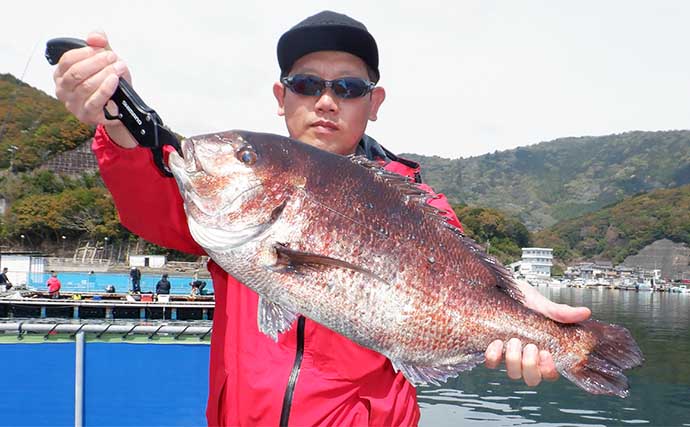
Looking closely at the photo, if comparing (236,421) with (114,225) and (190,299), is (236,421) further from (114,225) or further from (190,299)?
(114,225)

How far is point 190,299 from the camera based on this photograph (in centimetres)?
2342

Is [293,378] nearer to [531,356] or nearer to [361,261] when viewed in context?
[361,261]

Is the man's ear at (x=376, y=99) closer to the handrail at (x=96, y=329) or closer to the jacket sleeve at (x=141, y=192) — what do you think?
the jacket sleeve at (x=141, y=192)

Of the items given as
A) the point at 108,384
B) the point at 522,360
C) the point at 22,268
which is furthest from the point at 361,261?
the point at 22,268

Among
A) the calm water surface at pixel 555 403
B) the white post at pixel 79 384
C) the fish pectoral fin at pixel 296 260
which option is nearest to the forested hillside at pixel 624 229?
the calm water surface at pixel 555 403

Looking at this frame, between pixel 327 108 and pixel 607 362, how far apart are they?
173 centimetres

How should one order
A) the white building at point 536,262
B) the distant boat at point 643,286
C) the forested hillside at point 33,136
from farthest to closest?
the white building at point 536,262
the distant boat at point 643,286
the forested hillside at point 33,136

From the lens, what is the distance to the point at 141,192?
2.46 metres

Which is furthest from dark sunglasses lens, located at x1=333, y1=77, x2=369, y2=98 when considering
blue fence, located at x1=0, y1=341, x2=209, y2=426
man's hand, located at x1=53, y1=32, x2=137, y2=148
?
blue fence, located at x1=0, y1=341, x2=209, y2=426

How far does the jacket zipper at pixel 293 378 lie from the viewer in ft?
7.95

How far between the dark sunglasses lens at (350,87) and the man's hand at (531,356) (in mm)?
1360

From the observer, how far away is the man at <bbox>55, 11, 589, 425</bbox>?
2316 mm

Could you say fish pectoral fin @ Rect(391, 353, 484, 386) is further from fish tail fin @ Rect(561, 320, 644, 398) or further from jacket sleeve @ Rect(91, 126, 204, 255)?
jacket sleeve @ Rect(91, 126, 204, 255)

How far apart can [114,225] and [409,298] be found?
226 ft
